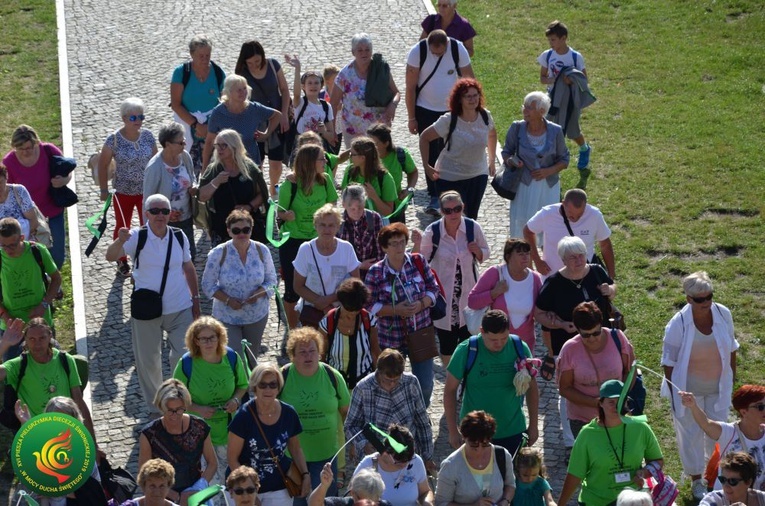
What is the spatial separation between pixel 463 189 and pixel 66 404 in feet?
18.9

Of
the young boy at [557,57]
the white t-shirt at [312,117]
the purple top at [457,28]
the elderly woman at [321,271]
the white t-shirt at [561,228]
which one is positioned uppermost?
the purple top at [457,28]

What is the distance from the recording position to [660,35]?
21.2 meters

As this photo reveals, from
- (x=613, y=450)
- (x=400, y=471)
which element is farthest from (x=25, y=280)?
(x=613, y=450)

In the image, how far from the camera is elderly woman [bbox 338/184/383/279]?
1191cm

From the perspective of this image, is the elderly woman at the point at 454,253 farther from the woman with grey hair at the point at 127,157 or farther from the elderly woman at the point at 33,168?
the elderly woman at the point at 33,168

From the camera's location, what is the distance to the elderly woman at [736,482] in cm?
891

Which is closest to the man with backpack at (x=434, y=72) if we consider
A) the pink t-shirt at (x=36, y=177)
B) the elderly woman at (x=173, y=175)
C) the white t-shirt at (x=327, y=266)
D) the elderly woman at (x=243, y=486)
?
the elderly woman at (x=173, y=175)

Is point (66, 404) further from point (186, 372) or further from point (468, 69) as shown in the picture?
point (468, 69)

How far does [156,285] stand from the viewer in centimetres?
1137

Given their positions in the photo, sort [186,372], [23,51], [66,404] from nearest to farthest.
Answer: [66,404], [186,372], [23,51]

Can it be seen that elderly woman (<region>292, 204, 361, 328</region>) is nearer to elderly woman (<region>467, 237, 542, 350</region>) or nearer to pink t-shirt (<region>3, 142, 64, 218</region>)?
elderly woman (<region>467, 237, 542, 350</region>)

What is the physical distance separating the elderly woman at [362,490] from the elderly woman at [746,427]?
2.39 m

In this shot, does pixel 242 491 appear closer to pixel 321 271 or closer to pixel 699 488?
pixel 321 271

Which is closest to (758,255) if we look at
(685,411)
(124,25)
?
(685,411)
